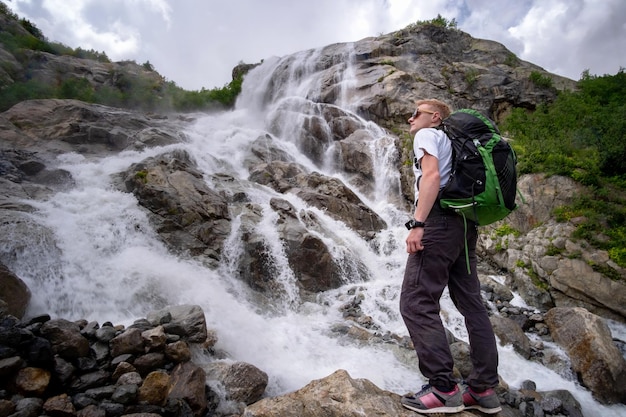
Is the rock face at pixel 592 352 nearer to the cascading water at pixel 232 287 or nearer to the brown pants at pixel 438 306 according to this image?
the cascading water at pixel 232 287

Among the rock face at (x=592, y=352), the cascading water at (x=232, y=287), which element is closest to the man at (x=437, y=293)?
the cascading water at (x=232, y=287)

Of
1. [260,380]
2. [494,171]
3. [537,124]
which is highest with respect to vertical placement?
[537,124]

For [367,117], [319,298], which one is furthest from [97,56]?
[319,298]

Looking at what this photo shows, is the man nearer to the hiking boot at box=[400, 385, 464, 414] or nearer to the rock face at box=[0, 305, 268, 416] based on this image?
the hiking boot at box=[400, 385, 464, 414]

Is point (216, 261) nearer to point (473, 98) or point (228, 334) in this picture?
point (228, 334)

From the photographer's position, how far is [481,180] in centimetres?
270

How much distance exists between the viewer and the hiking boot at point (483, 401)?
2775 millimetres

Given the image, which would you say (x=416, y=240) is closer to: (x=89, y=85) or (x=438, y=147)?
(x=438, y=147)

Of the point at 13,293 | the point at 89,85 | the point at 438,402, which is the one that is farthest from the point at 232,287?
the point at 89,85

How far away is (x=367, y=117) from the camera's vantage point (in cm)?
2095

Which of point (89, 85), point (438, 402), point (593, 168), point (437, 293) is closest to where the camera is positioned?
point (438, 402)

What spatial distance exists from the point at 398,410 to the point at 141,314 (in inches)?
201

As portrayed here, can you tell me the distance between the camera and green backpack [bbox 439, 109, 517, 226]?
267cm

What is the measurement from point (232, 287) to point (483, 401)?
6.23m
